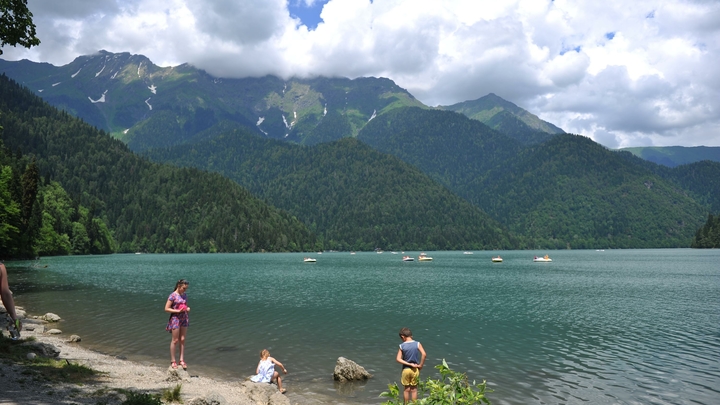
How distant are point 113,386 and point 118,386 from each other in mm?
256

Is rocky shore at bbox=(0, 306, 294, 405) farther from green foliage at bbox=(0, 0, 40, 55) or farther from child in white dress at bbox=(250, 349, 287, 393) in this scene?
green foliage at bbox=(0, 0, 40, 55)

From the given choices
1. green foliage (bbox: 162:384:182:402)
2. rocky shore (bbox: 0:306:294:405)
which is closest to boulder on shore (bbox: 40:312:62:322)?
rocky shore (bbox: 0:306:294:405)

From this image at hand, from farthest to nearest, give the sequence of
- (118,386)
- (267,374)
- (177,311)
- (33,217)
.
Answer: (33,217)
(177,311)
(267,374)
(118,386)

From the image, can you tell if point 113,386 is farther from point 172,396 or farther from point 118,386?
point 172,396

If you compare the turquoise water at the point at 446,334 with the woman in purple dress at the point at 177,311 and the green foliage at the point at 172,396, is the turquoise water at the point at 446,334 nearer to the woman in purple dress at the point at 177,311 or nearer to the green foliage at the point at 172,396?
the woman in purple dress at the point at 177,311

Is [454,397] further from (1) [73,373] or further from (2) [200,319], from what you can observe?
(2) [200,319]

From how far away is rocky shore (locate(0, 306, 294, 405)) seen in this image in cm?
1580

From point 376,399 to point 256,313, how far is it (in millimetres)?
29244

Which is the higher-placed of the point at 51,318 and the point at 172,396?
the point at 172,396

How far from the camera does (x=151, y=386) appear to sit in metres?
20.4

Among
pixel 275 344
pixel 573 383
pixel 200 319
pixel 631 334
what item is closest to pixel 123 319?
pixel 200 319

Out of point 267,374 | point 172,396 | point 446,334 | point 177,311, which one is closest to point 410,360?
point 267,374

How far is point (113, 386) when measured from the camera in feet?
62.4

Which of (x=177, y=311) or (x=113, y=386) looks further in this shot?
(x=177, y=311)
